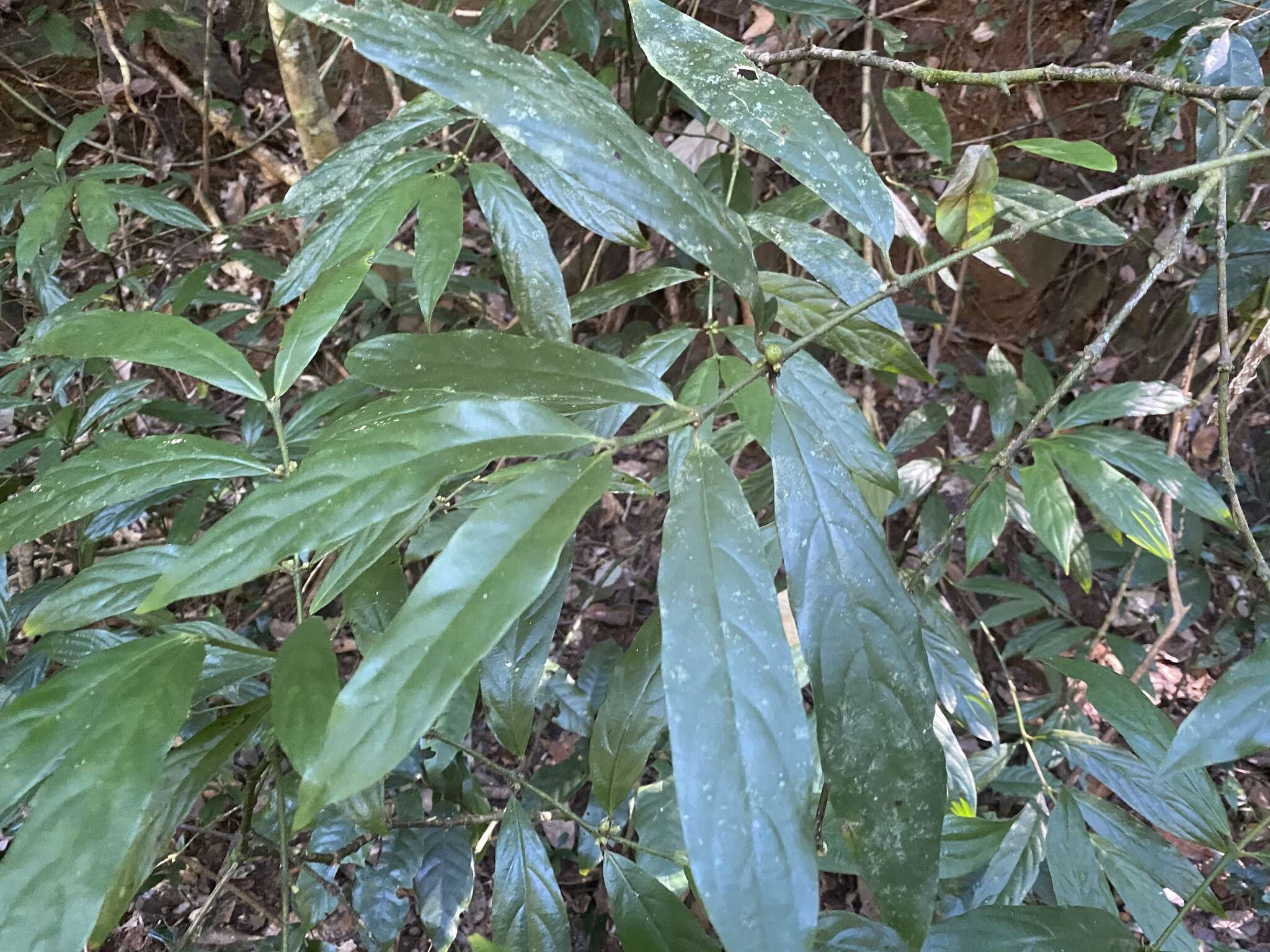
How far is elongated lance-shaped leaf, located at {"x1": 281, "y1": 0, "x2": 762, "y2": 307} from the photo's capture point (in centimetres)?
40

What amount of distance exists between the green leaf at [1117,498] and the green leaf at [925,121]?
479mm

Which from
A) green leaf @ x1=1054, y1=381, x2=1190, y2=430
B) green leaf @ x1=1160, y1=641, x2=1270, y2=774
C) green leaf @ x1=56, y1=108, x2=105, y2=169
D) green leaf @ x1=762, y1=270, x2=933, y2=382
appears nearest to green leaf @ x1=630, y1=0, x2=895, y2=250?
green leaf @ x1=762, y1=270, x2=933, y2=382

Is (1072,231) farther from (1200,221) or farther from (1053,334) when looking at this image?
(1053,334)

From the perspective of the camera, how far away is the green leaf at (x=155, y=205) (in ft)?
4.40

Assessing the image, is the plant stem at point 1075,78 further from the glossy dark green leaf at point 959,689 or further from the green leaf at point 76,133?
the green leaf at point 76,133

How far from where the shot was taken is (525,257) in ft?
2.63

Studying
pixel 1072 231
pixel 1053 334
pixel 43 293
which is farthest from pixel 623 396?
pixel 1053 334

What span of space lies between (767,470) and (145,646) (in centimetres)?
82

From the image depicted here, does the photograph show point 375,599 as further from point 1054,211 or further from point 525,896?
point 1054,211

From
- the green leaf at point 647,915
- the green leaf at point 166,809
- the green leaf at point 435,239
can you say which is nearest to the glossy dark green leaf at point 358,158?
the green leaf at point 435,239

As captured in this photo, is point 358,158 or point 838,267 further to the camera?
point 358,158

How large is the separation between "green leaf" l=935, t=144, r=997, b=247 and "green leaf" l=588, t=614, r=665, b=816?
0.47 meters

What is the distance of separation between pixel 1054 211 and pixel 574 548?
2.37 feet

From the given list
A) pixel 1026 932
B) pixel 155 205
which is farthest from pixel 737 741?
pixel 155 205
